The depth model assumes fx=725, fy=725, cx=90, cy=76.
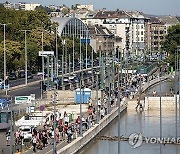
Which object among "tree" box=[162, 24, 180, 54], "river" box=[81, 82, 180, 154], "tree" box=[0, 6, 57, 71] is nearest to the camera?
"river" box=[81, 82, 180, 154]

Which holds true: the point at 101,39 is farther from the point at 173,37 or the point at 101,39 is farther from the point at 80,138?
the point at 80,138

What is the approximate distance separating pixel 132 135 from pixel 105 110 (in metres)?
6.54

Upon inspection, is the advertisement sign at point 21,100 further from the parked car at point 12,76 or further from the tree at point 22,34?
the parked car at point 12,76

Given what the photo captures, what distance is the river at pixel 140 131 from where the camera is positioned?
40.2 m

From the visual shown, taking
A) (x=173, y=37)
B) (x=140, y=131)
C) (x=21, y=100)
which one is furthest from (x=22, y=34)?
(x=140, y=131)

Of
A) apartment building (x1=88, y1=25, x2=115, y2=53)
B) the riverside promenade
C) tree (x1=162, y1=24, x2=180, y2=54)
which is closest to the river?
the riverside promenade

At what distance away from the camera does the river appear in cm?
4019

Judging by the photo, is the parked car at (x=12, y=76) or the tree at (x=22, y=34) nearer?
the tree at (x=22, y=34)

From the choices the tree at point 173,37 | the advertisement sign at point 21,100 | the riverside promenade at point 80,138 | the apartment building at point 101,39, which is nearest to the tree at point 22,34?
the tree at point 173,37

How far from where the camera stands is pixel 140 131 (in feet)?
164

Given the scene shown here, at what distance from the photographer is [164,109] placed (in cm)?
6303

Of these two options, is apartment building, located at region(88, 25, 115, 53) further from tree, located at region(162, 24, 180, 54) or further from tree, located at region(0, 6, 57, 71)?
tree, located at region(0, 6, 57, 71)

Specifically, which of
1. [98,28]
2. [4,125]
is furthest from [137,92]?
[98,28]

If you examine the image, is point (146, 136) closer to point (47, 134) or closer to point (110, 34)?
point (47, 134)
